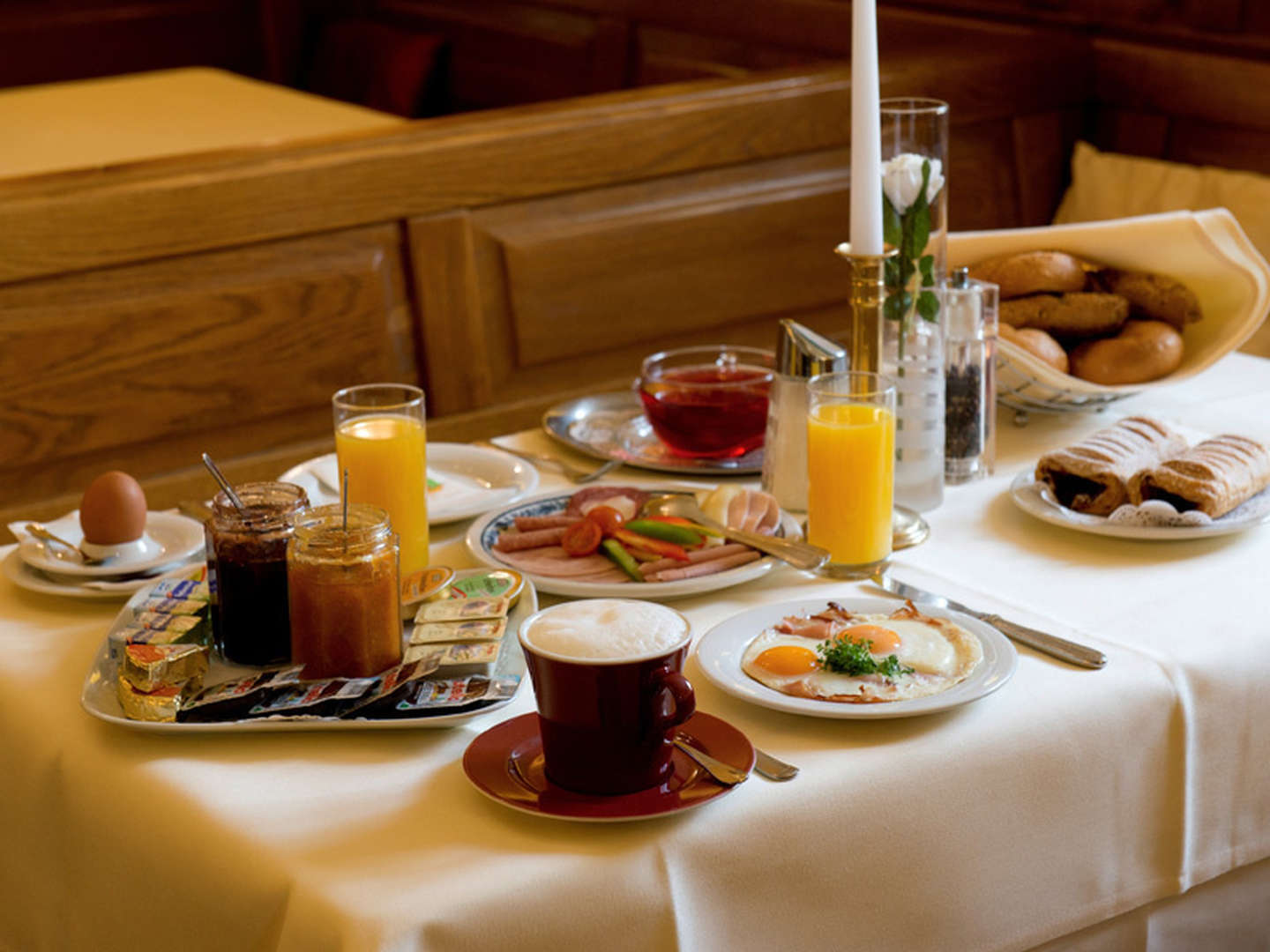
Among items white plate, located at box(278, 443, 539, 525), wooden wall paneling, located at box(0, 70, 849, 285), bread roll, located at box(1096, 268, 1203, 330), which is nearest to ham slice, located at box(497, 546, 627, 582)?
white plate, located at box(278, 443, 539, 525)

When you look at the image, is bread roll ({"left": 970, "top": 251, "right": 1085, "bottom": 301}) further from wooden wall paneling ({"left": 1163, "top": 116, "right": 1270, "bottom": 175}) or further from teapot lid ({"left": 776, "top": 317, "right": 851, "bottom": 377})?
wooden wall paneling ({"left": 1163, "top": 116, "right": 1270, "bottom": 175})

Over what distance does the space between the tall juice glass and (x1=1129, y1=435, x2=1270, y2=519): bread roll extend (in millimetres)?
626

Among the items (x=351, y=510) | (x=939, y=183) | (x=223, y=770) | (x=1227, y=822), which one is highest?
(x=939, y=183)

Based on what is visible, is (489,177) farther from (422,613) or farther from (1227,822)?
(1227,822)

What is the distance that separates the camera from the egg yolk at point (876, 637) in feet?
3.63

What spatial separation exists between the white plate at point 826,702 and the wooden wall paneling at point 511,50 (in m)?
3.31

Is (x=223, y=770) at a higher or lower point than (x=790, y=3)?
lower

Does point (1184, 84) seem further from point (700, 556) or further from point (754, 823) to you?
point (754, 823)

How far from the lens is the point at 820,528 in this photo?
1.31m

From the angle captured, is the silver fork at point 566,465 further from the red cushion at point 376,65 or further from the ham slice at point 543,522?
the red cushion at point 376,65

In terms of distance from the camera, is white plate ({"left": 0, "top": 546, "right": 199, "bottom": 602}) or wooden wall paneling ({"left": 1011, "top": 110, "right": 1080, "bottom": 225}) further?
wooden wall paneling ({"left": 1011, "top": 110, "right": 1080, "bottom": 225})

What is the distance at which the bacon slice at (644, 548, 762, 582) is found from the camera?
1.26m

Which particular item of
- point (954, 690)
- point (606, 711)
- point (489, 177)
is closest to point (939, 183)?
point (954, 690)

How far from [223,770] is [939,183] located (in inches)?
32.5
